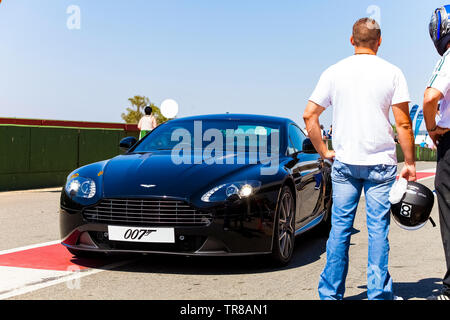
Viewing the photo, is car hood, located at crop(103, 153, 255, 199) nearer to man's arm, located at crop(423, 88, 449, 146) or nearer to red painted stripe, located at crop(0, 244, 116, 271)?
red painted stripe, located at crop(0, 244, 116, 271)

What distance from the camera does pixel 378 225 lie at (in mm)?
4062

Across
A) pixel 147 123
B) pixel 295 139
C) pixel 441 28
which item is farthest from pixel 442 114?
pixel 147 123

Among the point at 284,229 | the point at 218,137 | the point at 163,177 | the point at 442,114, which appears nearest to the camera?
the point at 442,114

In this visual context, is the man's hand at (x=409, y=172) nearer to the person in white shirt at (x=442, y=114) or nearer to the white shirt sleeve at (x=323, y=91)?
the person in white shirt at (x=442, y=114)

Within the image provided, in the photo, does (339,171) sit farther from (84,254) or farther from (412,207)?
(84,254)

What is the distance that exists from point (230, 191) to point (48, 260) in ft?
5.91

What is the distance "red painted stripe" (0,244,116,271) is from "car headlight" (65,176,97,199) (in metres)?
0.59

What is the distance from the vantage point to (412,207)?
165 inches

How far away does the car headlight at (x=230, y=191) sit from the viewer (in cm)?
512

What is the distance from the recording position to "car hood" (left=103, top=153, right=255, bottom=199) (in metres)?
5.16

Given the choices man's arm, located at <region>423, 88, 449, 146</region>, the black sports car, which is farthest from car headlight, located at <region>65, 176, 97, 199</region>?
man's arm, located at <region>423, 88, 449, 146</region>
